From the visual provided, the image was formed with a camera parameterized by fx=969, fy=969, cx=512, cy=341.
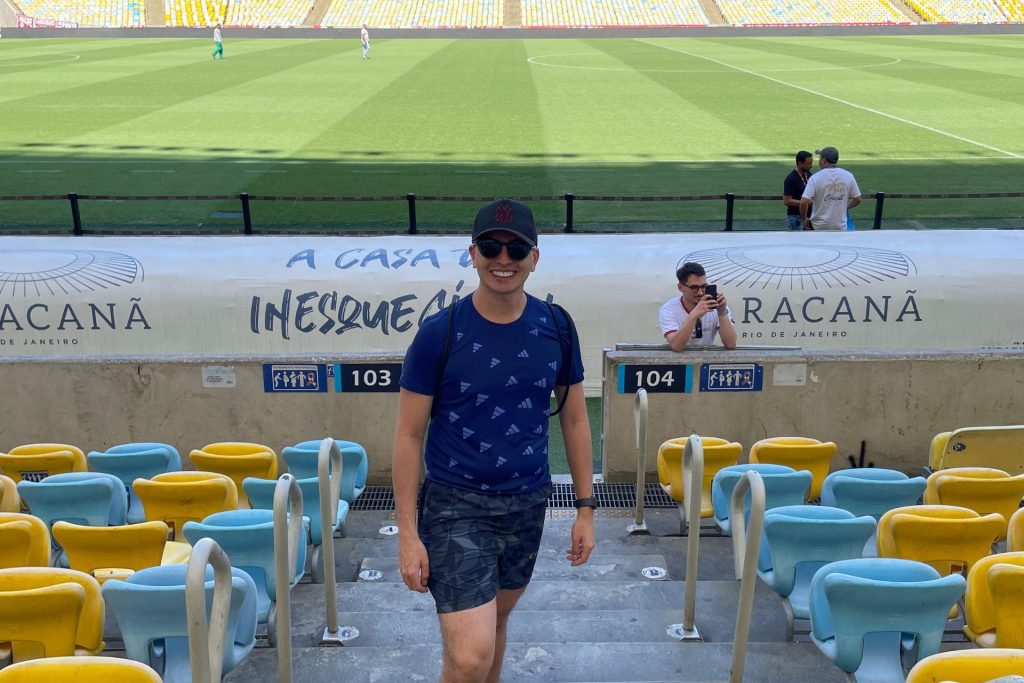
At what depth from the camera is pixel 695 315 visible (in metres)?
6.97

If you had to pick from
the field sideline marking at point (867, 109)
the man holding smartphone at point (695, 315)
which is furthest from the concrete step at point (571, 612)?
the field sideline marking at point (867, 109)

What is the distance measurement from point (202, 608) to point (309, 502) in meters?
2.33

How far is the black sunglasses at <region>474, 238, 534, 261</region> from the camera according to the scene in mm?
3285

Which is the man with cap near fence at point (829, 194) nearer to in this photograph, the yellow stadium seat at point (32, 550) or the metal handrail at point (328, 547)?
the metal handrail at point (328, 547)

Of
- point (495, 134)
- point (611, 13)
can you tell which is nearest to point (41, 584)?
point (495, 134)

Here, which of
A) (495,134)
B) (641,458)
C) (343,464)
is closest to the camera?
(343,464)

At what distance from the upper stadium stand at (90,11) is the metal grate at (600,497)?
75355 mm

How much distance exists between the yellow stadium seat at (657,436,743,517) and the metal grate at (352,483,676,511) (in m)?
0.65

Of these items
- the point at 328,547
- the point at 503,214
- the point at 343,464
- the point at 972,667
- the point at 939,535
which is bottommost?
the point at 343,464

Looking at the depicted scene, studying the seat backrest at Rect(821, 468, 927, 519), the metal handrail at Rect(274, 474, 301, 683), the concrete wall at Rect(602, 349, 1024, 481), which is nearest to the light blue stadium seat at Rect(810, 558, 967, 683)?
the seat backrest at Rect(821, 468, 927, 519)

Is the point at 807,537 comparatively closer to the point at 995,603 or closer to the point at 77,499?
the point at 995,603

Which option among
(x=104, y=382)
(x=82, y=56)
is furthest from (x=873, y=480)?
(x=82, y=56)

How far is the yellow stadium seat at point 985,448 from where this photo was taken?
6051mm

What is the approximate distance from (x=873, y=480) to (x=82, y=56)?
49815 millimetres
